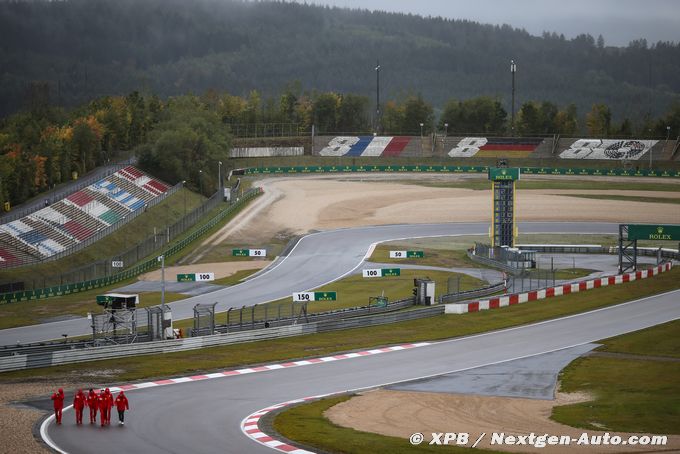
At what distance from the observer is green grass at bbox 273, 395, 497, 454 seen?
31.5 metres

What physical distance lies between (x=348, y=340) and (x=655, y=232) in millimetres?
36802

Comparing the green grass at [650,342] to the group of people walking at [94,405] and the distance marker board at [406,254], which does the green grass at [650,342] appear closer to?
the group of people walking at [94,405]

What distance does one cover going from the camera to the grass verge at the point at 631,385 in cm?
3550

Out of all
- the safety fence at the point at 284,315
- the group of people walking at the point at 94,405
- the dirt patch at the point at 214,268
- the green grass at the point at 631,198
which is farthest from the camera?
the green grass at the point at 631,198

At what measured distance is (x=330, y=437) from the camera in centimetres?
3328

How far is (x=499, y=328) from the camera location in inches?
2285

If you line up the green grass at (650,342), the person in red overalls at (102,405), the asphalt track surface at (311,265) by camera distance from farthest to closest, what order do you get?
the asphalt track surface at (311,265) < the green grass at (650,342) < the person in red overalls at (102,405)

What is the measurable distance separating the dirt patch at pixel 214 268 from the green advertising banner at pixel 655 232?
3168 cm

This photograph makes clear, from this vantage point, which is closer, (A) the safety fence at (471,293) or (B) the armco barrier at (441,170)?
(A) the safety fence at (471,293)

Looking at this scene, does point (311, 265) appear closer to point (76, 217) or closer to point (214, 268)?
point (214, 268)

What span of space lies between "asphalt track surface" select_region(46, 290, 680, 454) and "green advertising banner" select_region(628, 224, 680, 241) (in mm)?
15327

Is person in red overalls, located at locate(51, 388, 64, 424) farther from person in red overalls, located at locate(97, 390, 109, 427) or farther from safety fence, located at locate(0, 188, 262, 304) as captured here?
safety fence, located at locate(0, 188, 262, 304)

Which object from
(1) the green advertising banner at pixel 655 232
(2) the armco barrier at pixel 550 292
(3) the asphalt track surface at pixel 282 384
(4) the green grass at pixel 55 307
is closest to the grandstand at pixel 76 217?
(4) the green grass at pixel 55 307

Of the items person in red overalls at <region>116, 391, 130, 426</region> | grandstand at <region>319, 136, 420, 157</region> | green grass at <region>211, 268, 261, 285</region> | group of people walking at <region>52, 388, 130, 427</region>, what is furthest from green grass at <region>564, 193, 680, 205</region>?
group of people walking at <region>52, 388, 130, 427</region>
